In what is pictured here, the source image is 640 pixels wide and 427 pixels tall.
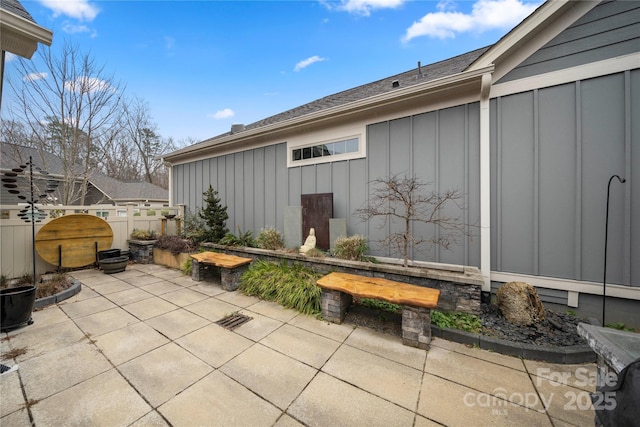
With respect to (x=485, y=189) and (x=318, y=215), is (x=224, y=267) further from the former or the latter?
(x=485, y=189)

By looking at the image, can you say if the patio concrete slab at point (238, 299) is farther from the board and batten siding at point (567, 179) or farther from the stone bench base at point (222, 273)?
the board and batten siding at point (567, 179)

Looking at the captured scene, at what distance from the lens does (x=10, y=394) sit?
1.87 m

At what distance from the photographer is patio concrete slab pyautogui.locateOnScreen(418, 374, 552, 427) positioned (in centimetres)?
167

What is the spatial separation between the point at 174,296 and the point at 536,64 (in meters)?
6.78

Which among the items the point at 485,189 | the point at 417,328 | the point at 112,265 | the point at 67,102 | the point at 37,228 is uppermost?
the point at 67,102

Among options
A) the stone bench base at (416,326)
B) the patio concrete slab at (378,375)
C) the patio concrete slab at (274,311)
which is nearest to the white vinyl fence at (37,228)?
the patio concrete slab at (274,311)

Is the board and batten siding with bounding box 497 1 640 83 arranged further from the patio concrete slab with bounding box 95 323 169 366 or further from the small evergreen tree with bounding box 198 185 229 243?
the small evergreen tree with bounding box 198 185 229 243

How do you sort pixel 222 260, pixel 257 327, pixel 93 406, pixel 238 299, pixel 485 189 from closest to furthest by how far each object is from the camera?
pixel 93 406 → pixel 257 327 → pixel 485 189 → pixel 238 299 → pixel 222 260

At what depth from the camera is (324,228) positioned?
4.74m

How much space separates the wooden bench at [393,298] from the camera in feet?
8.48

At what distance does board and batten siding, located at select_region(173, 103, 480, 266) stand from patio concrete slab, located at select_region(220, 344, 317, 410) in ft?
8.40

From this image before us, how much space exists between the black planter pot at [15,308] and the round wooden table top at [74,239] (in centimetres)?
259

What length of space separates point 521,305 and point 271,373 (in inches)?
123

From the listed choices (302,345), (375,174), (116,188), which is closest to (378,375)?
(302,345)
